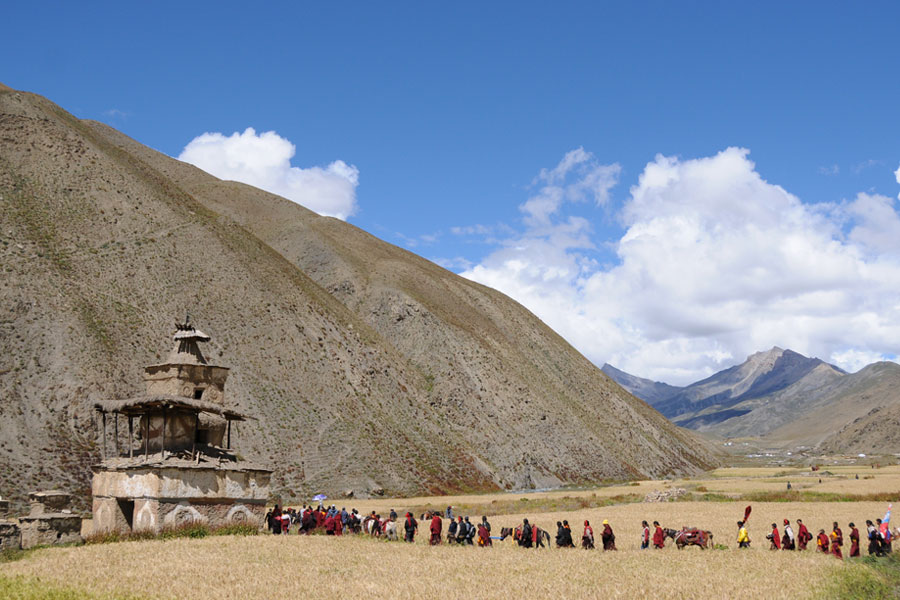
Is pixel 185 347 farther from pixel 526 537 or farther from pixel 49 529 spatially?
pixel 526 537

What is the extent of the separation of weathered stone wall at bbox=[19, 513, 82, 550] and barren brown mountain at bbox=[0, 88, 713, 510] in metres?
17.9

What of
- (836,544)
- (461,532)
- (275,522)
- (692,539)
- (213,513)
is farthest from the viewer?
(275,522)

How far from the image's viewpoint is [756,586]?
67.4 ft

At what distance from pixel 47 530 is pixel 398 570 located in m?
14.4

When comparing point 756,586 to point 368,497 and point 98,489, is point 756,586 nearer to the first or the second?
point 98,489

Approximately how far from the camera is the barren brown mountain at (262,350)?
56906mm

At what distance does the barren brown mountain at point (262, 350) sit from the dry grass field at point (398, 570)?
24412mm

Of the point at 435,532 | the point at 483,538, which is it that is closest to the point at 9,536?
the point at 435,532

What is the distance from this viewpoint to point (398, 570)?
2375 cm

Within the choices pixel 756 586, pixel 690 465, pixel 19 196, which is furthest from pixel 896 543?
pixel 690 465

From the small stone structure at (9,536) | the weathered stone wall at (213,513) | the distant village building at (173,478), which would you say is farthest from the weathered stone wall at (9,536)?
the weathered stone wall at (213,513)

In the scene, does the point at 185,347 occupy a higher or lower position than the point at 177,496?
higher

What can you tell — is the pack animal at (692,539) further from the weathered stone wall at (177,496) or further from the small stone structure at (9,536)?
the small stone structure at (9,536)

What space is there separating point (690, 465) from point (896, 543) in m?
89.1
